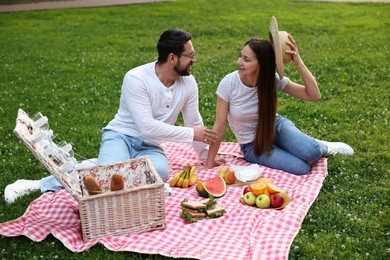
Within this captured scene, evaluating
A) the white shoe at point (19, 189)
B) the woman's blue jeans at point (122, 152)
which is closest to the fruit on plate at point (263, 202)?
the woman's blue jeans at point (122, 152)

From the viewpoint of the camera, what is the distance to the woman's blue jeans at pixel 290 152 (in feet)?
23.2

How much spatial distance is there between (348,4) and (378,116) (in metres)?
12.1

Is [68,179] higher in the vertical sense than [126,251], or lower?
higher

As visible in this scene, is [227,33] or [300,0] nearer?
[227,33]

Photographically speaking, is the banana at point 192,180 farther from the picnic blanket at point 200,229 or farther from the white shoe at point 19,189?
the white shoe at point 19,189

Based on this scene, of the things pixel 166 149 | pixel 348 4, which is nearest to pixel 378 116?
pixel 166 149

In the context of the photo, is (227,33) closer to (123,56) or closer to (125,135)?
(123,56)

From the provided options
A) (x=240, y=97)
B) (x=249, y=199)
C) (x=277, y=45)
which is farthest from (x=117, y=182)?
(x=277, y=45)

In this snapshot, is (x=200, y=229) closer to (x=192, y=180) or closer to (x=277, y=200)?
(x=277, y=200)

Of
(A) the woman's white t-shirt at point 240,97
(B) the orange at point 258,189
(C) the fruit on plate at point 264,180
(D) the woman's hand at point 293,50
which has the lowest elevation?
(C) the fruit on plate at point 264,180

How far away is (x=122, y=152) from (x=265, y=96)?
175 cm

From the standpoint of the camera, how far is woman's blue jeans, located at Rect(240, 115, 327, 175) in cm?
707

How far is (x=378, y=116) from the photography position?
358 inches

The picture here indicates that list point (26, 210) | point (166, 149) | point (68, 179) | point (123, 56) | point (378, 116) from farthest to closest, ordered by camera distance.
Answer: point (123, 56) → point (378, 116) → point (166, 149) → point (26, 210) → point (68, 179)
